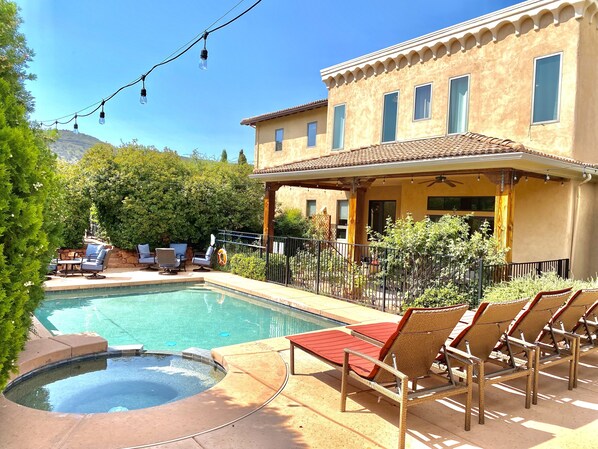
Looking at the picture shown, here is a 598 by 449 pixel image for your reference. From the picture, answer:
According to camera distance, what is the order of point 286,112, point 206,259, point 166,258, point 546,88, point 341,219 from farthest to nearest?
point 286,112
point 341,219
point 206,259
point 166,258
point 546,88

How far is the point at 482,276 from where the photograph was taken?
8.43 m

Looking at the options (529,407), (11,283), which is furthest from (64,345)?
(529,407)

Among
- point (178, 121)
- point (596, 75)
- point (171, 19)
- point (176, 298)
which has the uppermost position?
point (178, 121)

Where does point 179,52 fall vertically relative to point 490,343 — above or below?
above

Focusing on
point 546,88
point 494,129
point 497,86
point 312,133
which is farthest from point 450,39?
point 312,133

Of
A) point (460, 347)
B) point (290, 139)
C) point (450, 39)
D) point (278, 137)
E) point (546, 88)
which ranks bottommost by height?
point (460, 347)

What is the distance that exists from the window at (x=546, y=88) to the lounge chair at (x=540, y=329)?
829 cm

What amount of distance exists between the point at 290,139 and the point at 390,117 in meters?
6.67

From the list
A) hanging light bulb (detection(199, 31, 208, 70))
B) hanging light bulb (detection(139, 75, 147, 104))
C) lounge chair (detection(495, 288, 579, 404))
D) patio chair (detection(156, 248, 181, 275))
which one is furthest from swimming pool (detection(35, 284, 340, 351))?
hanging light bulb (detection(199, 31, 208, 70))

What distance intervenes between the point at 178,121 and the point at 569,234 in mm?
33979

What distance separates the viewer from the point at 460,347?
418 centimetres

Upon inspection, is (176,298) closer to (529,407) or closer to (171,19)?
(171,19)

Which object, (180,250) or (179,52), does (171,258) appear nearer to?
(180,250)

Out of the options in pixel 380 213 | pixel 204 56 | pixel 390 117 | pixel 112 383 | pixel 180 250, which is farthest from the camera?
pixel 380 213
